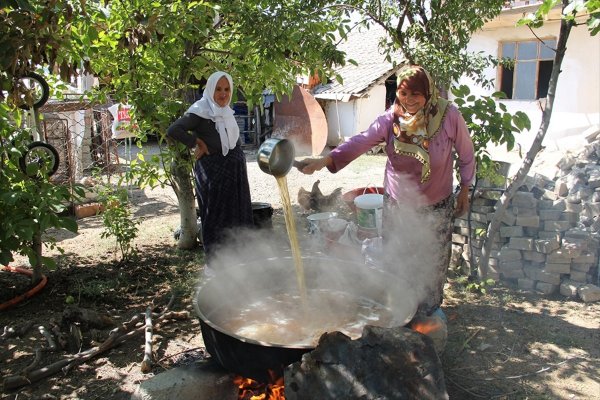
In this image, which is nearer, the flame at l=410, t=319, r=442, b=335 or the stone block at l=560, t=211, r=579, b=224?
the flame at l=410, t=319, r=442, b=335

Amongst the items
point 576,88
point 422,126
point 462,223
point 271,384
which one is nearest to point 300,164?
point 422,126

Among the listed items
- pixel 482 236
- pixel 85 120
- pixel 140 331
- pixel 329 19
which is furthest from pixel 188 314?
pixel 85 120

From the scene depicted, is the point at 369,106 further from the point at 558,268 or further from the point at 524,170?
the point at 558,268

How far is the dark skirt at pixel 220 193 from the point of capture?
4488mm

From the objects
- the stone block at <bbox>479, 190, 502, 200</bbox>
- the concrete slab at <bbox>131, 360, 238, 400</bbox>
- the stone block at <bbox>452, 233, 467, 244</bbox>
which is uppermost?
the stone block at <bbox>479, 190, 502, 200</bbox>

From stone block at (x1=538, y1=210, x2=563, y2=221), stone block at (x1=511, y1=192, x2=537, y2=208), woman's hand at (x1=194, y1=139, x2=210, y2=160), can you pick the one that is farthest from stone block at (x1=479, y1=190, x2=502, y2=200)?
woman's hand at (x1=194, y1=139, x2=210, y2=160)

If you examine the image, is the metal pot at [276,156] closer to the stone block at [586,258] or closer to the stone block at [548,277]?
the stone block at [548,277]

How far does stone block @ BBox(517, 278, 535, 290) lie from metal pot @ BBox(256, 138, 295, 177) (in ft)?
8.64

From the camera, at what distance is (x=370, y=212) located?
4789mm

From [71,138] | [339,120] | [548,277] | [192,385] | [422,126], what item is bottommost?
[192,385]

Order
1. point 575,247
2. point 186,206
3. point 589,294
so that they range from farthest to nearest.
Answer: point 186,206 < point 575,247 < point 589,294

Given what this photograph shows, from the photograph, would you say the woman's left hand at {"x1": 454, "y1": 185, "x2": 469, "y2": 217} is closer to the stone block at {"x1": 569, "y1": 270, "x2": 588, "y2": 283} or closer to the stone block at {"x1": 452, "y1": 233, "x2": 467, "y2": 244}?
the stone block at {"x1": 452, "y1": 233, "x2": 467, "y2": 244}

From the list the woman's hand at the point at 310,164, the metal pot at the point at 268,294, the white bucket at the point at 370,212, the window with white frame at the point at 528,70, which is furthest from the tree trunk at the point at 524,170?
the window with white frame at the point at 528,70

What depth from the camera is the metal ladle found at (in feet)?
9.29
